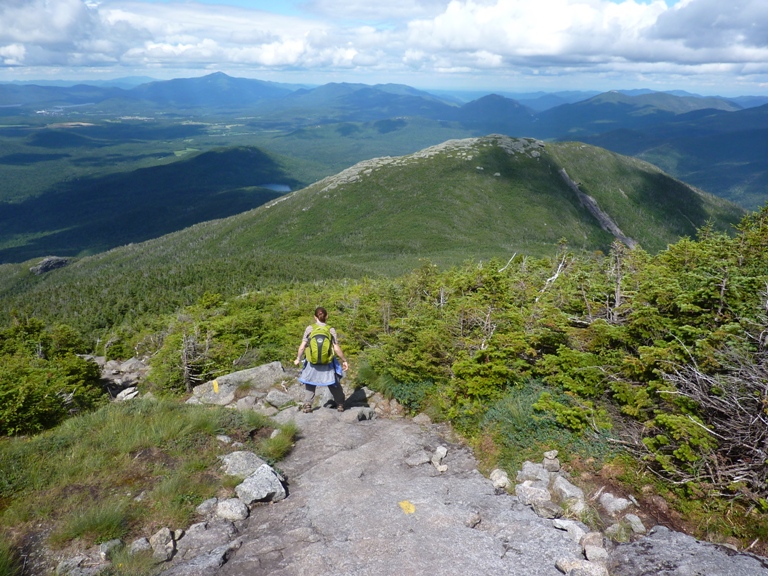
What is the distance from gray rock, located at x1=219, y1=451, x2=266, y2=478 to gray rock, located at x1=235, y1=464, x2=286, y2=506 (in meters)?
0.25

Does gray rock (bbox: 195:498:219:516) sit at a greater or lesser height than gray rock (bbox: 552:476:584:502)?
lesser

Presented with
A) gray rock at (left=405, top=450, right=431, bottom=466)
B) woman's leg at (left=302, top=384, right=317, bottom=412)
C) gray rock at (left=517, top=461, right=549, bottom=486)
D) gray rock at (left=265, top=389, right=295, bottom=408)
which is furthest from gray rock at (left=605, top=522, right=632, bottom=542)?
gray rock at (left=265, top=389, right=295, bottom=408)

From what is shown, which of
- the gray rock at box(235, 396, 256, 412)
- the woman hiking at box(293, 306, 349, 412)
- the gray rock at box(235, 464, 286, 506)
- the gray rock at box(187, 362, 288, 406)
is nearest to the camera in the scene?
the gray rock at box(235, 464, 286, 506)

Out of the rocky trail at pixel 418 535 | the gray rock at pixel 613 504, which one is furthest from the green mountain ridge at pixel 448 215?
the gray rock at pixel 613 504

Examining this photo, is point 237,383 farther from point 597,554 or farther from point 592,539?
point 597,554

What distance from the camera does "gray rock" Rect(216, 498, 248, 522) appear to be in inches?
273

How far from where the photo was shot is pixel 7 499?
671 cm

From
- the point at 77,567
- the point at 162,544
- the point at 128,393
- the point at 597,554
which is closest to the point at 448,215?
the point at 128,393

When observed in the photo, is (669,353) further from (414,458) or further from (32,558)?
(32,558)

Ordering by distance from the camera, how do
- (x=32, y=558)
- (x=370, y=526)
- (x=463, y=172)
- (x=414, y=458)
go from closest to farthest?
(x=32, y=558)
(x=370, y=526)
(x=414, y=458)
(x=463, y=172)

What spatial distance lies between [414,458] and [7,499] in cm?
708

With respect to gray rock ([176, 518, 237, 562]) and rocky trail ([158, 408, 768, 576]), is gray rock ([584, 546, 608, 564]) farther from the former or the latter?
gray rock ([176, 518, 237, 562])

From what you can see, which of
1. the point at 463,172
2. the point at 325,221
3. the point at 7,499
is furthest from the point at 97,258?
the point at 7,499

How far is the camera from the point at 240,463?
26.5 ft
